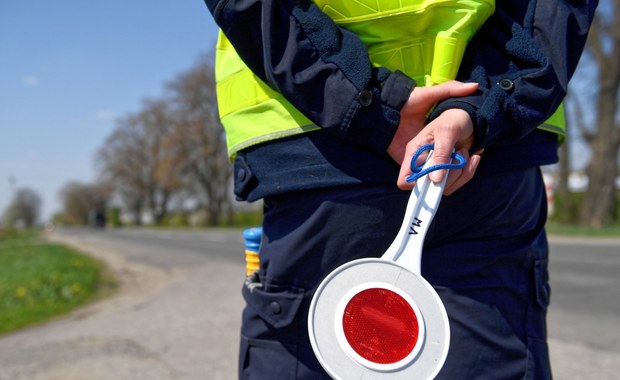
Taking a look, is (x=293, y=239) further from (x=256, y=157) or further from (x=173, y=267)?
(x=173, y=267)

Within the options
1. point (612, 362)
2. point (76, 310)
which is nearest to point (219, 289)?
point (76, 310)

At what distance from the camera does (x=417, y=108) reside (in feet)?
3.74

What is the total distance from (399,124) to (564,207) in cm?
2134

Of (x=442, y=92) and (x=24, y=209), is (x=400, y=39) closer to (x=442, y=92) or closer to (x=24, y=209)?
(x=442, y=92)

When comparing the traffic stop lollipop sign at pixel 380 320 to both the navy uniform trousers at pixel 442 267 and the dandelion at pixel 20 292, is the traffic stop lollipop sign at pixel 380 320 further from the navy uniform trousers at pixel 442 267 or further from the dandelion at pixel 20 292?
the dandelion at pixel 20 292

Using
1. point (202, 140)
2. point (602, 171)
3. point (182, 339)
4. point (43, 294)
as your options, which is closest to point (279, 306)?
point (182, 339)

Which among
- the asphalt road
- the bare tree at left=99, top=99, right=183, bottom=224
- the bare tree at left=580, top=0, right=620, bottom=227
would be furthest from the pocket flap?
the bare tree at left=99, top=99, right=183, bottom=224

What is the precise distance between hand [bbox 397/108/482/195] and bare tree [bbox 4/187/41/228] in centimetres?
9610

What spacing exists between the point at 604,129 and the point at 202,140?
2887 cm

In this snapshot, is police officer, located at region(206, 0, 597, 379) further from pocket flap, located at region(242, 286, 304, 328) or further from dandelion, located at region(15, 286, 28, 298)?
dandelion, located at region(15, 286, 28, 298)

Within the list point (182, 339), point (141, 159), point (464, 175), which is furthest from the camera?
point (141, 159)

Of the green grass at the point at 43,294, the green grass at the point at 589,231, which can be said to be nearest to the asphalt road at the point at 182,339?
the green grass at the point at 43,294

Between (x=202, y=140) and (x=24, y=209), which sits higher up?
(x=202, y=140)

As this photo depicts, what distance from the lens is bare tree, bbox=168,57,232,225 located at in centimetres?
3941
